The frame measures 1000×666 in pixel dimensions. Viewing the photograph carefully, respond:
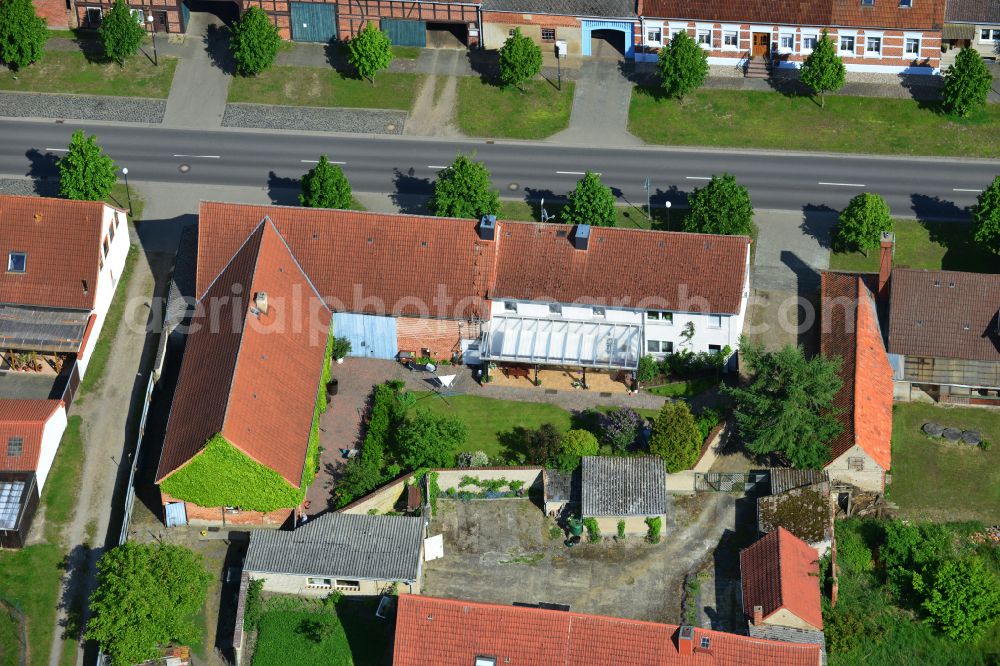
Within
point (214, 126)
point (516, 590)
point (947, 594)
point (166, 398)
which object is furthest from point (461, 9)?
point (947, 594)

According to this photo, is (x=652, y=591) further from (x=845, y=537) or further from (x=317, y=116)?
(x=317, y=116)

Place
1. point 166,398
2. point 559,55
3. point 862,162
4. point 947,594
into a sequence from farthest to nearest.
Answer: point 559,55 < point 862,162 < point 166,398 < point 947,594

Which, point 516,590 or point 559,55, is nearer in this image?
point 516,590

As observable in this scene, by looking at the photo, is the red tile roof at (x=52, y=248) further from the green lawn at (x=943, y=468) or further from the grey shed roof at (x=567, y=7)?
the green lawn at (x=943, y=468)

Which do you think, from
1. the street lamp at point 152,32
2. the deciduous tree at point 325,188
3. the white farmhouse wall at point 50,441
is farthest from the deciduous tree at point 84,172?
the white farmhouse wall at point 50,441

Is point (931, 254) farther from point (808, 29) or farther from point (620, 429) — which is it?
point (620, 429)

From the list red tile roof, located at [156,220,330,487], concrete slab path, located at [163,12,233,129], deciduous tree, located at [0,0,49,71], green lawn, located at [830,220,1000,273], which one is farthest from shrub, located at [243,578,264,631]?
deciduous tree, located at [0,0,49,71]
